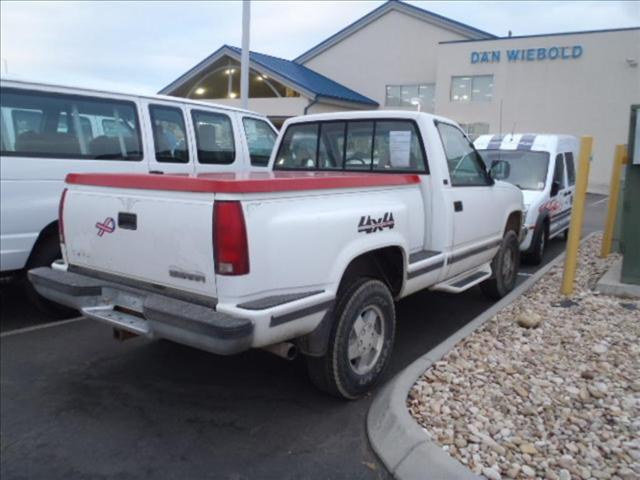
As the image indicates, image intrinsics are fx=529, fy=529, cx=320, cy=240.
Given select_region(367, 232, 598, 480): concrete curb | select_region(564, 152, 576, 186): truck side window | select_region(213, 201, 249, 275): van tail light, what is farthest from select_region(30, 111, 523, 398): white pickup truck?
select_region(564, 152, 576, 186): truck side window

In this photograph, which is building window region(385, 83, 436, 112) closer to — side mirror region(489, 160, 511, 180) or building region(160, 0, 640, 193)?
building region(160, 0, 640, 193)

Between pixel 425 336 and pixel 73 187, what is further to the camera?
pixel 425 336

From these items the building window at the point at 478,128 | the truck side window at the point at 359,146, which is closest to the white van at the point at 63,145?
the truck side window at the point at 359,146

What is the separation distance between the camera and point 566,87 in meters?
22.7

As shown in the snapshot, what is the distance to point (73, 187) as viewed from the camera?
3.61m

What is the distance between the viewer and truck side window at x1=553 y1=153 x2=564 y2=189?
330 inches

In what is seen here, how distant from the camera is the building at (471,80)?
21938mm

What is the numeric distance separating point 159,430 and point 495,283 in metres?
3.92

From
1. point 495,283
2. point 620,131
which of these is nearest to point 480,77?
point 620,131

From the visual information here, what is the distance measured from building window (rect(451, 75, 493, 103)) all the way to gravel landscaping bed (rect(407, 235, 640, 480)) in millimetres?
21286

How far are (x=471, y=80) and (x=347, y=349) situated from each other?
23.6 m

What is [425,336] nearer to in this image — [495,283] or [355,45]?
[495,283]

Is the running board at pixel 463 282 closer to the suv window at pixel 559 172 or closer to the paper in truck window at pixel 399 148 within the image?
the paper in truck window at pixel 399 148

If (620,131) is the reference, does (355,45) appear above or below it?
above
